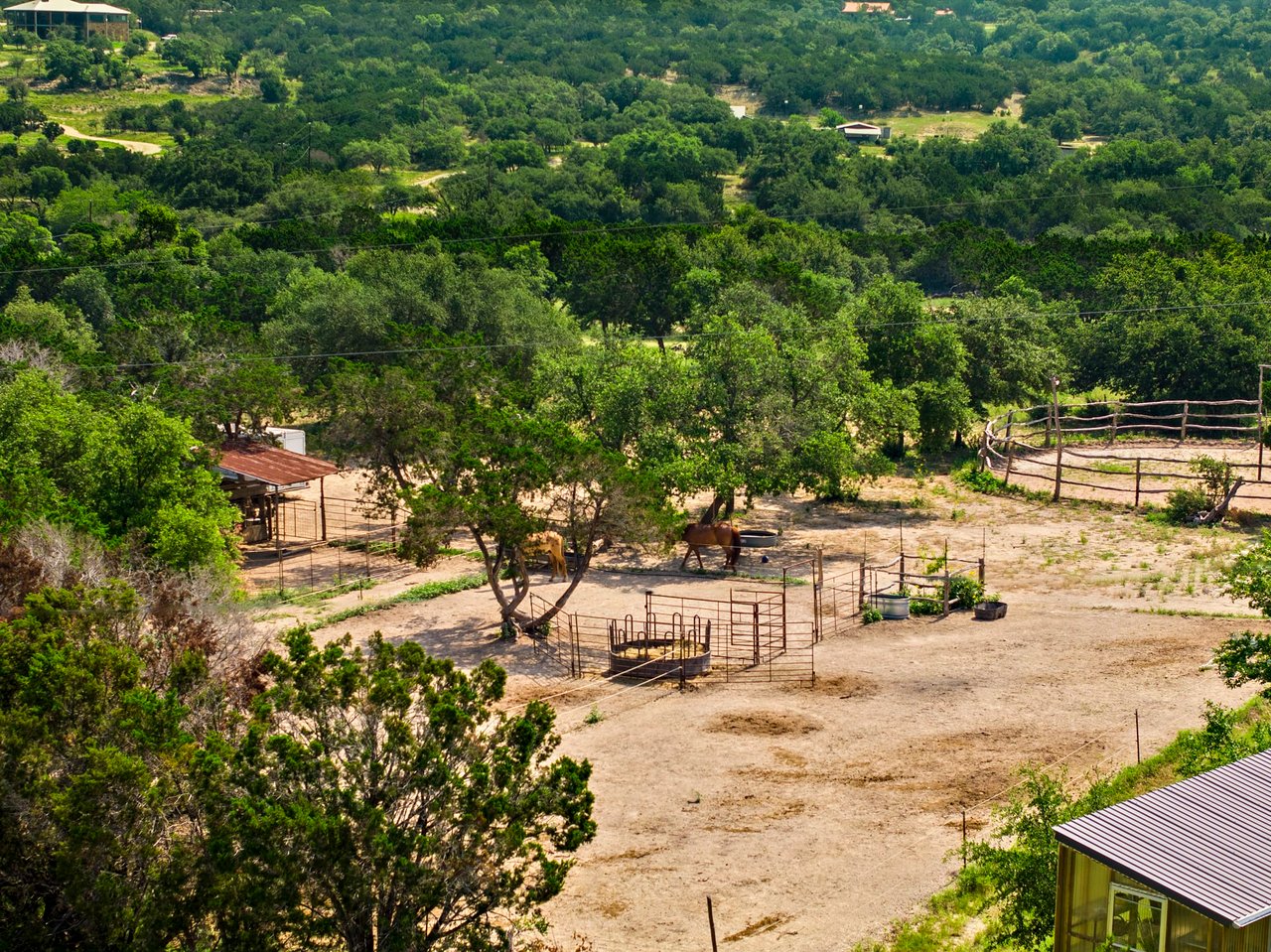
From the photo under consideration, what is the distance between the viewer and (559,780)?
2011cm

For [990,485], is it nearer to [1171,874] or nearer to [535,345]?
[535,345]

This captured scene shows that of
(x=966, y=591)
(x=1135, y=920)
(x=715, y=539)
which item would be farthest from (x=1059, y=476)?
(x=1135, y=920)

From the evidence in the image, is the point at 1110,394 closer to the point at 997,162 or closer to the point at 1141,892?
the point at 1141,892

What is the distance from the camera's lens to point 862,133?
155875 mm

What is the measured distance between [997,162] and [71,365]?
96038 millimetres

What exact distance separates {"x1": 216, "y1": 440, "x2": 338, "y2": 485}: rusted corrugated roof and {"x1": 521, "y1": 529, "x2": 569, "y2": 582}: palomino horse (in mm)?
7410

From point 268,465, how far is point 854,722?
20.0 m

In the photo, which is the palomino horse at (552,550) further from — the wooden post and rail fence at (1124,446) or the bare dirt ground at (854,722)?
the wooden post and rail fence at (1124,446)

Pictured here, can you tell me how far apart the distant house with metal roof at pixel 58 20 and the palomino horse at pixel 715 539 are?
172 metres

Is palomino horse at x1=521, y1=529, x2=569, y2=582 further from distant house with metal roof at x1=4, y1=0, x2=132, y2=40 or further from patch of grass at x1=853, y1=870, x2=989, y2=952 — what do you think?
distant house with metal roof at x1=4, y1=0, x2=132, y2=40

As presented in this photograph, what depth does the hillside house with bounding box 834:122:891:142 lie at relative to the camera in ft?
512

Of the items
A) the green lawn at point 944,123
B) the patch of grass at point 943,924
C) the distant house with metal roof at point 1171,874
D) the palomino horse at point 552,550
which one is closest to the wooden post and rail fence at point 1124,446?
the palomino horse at point 552,550

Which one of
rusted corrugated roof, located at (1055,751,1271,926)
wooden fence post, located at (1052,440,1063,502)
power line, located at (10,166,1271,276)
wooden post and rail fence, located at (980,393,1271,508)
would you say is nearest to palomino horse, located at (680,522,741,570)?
wooden fence post, located at (1052,440,1063,502)

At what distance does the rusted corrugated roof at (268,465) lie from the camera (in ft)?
141
